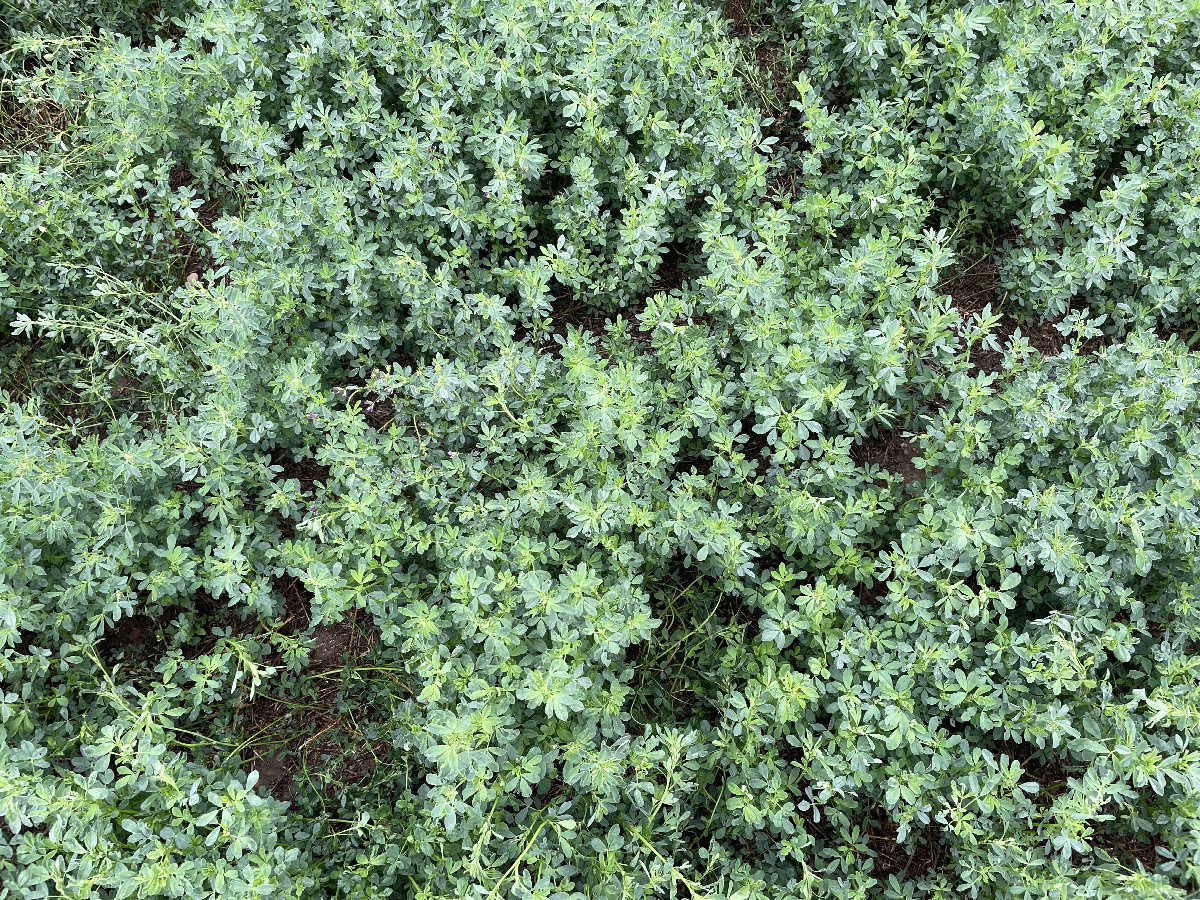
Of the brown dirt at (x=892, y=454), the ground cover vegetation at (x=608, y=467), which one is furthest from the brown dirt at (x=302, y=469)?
the brown dirt at (x=892, y=454)

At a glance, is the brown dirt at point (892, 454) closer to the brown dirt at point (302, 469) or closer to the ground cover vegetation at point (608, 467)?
the ground cover vegetation at point (608, 467)

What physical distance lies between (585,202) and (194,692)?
269 cm

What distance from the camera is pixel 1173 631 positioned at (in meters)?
3.16

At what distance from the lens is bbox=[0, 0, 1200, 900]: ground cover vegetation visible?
2.90 metres

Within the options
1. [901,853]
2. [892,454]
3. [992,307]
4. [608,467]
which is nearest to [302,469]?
[608,467]

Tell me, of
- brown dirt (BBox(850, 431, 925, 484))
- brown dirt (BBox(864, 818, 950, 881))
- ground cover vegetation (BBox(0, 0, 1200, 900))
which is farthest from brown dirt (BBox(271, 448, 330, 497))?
brown dirt (BBox(864, 818, 950, 881))

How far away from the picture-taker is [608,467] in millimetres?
3305

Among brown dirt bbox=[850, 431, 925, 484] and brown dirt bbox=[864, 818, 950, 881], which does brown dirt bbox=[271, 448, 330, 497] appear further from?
brown dirt bbox=[864, 818, 950, 881]

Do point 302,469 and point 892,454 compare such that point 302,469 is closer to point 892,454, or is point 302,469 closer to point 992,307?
point 892,454

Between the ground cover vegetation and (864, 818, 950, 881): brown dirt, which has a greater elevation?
Answer: the ground cover vegetation

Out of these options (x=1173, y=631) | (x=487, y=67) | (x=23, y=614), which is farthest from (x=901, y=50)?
(x=23, y=614)

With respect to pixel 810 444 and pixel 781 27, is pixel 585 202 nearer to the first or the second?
pixel 810 444

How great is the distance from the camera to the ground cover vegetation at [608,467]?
2896mm

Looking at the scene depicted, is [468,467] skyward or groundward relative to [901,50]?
groundward
